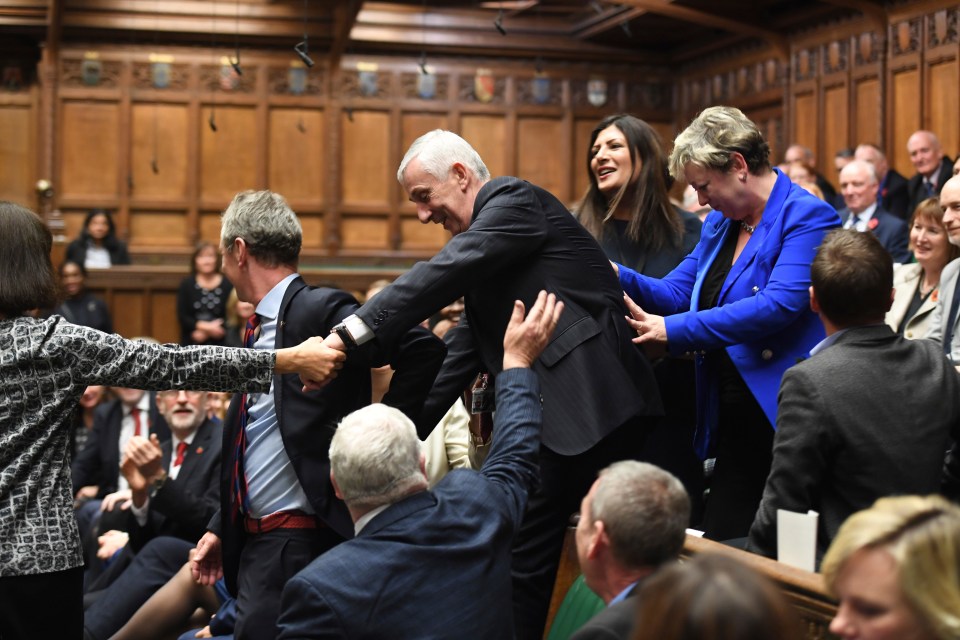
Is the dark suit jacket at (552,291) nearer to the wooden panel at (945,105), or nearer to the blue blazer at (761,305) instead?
the blue blazer at (761,305)

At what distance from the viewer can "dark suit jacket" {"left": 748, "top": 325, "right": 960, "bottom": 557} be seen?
2344 mm

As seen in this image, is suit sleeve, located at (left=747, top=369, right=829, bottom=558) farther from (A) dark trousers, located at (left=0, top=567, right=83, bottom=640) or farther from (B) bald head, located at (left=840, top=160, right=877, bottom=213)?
(B) bald head, located at (left=840, top=160, right=877, bottom=213)

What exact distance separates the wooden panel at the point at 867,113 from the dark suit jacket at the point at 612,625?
28.6ft

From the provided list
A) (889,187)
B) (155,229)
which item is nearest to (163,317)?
(155,229)

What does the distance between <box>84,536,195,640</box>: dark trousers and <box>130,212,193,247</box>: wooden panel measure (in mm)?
8170

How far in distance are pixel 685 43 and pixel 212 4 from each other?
15.8 feet

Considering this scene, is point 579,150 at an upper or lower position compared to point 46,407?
upper

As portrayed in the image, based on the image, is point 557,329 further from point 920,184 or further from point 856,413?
point 920,184

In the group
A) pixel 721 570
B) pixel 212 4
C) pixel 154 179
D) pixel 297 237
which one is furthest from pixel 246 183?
pixel 721 570

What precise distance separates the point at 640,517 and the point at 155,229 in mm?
10770

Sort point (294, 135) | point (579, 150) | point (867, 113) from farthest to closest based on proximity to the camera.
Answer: point (579, 150)
point (294, 135)
point (867, 113)

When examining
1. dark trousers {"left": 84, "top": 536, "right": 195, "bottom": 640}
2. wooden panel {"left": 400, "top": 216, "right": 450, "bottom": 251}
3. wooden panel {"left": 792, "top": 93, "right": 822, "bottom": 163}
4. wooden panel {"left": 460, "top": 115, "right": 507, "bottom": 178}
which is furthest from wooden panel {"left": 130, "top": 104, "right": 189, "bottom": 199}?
dark trousers {"left": 84, "top": 536, "right": 195, "bottom": 640}

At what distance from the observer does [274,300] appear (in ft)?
9.41

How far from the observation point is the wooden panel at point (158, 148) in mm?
11922
